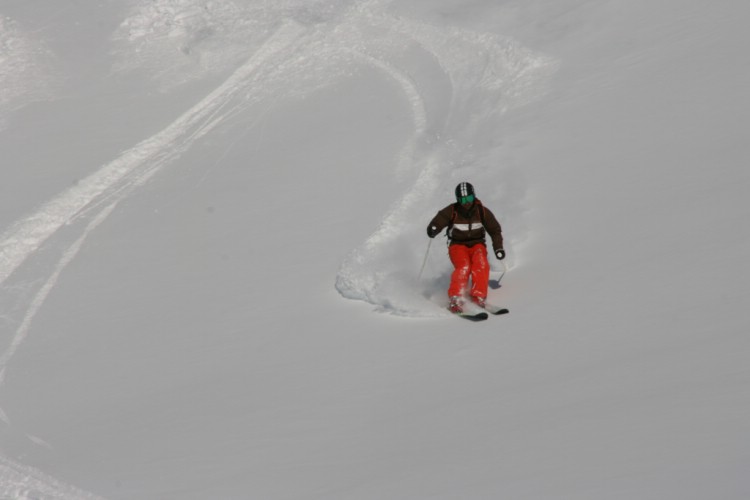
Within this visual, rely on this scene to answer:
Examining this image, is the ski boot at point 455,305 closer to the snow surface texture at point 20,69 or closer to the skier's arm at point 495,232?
the skier's arm at point 495,232

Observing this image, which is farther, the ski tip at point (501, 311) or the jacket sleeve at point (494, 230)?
the jacket sleeve at point (494, 230)

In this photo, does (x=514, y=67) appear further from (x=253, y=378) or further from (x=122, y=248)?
(x=253, y=378)

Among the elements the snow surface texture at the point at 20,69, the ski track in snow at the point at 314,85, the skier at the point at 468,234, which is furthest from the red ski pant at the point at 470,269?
the snow surface texture at the point at 20,69

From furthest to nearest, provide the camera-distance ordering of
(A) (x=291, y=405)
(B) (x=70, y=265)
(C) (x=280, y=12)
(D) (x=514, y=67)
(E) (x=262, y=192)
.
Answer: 1. (C) (x=280, y=12)
2. (D) (x=514, y=67)
3. (E) (x=262, y=192)
4. (B) (x=70, y=265)
5. (A) (x=291, y=405)

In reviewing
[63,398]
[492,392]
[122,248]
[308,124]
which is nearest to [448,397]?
[492,392]

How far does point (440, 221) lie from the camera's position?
1043 cm

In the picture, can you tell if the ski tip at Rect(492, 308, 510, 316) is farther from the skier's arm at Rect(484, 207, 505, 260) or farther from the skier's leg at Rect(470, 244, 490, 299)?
the skier's arm at Rect(484, 207, 505, 260)

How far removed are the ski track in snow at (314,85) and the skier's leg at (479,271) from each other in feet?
1.80

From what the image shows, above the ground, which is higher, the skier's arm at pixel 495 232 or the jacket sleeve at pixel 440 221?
the jacket sleeve at pixel 440 221

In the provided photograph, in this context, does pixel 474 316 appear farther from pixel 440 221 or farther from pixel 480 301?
pixel 440 221

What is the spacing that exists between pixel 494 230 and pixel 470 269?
1.59 feet

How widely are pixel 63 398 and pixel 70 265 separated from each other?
12.2 ft

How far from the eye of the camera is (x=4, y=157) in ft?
52.2

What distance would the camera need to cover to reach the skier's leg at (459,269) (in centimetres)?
970
